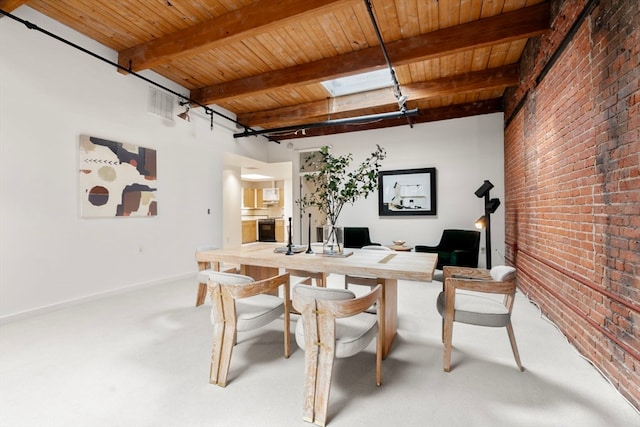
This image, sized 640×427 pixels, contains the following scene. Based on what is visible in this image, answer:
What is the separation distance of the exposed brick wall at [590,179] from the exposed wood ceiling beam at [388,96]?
61 centimetres

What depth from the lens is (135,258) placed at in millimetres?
4070

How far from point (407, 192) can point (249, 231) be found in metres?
Answer: 5.93

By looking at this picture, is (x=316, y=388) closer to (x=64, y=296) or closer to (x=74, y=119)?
(x=64, y=296)

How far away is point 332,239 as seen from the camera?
272cm

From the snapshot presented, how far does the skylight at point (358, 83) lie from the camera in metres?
4.75

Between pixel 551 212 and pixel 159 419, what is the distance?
12.2ft

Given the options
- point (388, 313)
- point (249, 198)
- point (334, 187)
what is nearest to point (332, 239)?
point (334, 187)

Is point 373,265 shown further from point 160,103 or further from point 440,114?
point 440,114

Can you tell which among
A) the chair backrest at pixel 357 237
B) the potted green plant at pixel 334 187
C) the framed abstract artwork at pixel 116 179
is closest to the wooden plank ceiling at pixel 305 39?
the framed abstract artwork at pixel 116 179

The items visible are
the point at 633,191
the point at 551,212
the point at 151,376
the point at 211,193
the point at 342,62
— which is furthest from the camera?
the point at 211,193

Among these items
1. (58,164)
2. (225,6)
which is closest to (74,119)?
(58,164)

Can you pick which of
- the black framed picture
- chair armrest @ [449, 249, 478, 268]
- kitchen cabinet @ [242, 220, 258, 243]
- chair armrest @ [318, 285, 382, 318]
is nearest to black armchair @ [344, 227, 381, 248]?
the black framed picture

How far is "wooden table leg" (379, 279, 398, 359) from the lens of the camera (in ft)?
7.20

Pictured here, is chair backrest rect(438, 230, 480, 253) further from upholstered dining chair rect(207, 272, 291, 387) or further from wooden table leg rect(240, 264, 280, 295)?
upholstered dining chair rect(207, 272, 291, 387)
